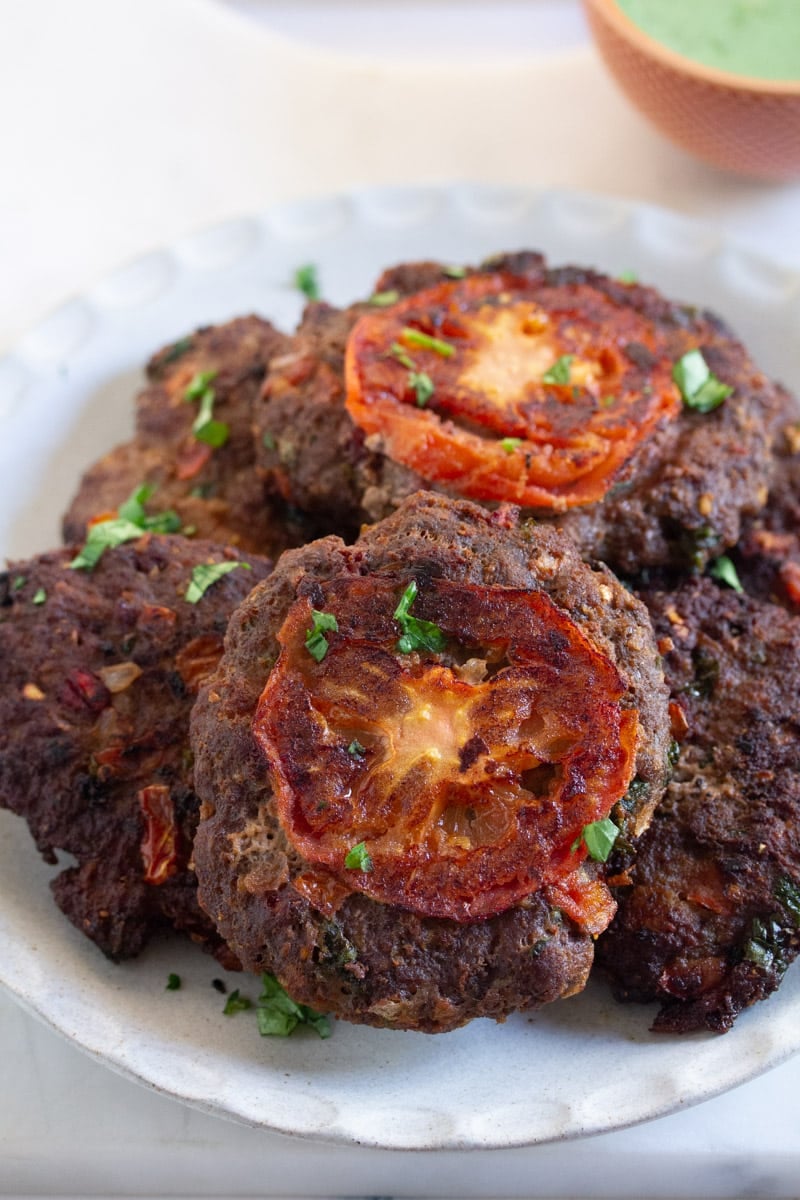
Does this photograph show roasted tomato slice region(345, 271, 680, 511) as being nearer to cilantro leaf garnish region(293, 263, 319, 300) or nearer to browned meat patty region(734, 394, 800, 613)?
browned meat patty region(734, 394, 800, 613)

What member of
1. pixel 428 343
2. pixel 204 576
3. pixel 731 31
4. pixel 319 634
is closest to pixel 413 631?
pixel 319 634

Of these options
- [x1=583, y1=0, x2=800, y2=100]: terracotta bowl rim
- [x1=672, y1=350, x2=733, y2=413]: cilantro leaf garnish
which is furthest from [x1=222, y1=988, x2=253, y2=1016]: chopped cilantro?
[x1=583, y1=0, x2=800, y2=100]: terracotta bowl rim

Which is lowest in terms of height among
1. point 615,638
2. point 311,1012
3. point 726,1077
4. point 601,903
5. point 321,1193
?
point 321,1193

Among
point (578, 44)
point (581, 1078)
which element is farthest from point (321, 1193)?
point (578, 44)

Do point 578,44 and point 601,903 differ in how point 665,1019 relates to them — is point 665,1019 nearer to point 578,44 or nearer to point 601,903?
point 601,903

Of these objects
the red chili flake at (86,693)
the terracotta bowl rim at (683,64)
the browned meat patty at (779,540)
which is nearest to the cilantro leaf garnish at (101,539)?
the red chili flake at (86,693)

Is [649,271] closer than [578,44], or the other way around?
[649,271]
